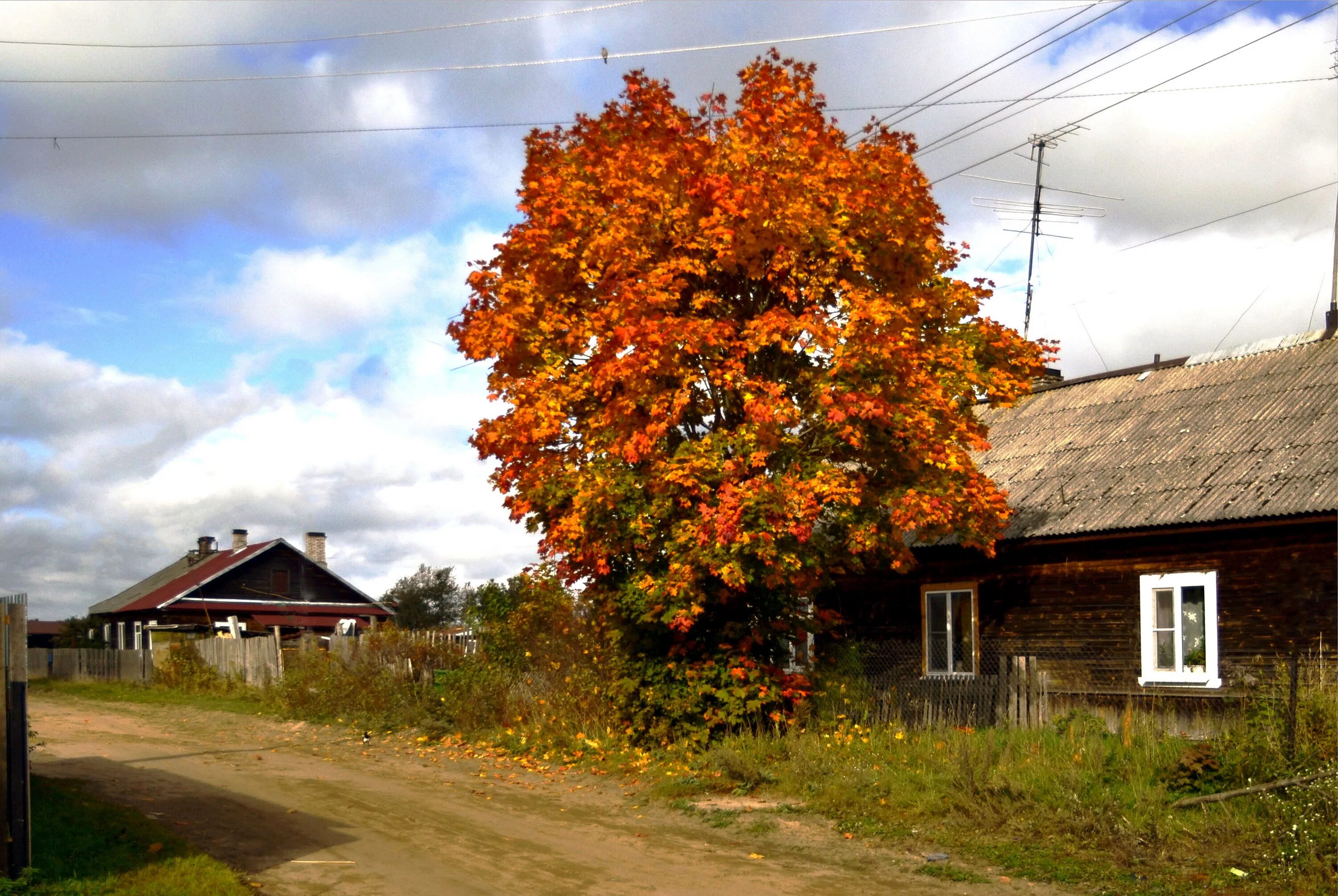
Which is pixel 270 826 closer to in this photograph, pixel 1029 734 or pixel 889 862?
pixel 889 862

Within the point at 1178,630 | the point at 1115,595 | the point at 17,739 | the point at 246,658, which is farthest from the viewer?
the point at 246,658

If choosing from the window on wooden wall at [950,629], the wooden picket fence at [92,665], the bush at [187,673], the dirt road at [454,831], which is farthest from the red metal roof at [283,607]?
the window on wooden wall at [950,629]

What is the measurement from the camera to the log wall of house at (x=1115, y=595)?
51.3ft

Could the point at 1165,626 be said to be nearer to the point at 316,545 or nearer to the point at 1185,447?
the point at 1185,447

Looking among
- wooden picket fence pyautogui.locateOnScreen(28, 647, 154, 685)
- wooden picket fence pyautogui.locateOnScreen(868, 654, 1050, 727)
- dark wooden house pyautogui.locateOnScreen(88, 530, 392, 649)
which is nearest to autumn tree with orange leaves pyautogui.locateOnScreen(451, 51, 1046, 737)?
wooden picket fence pyautogui.locateOnScreen(868, 654, 1050, 727)

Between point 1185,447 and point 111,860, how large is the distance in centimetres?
1566

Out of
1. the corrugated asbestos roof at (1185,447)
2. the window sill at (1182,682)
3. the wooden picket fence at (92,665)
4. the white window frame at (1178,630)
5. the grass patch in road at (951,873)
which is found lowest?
the wooden picket fence at (92,665)

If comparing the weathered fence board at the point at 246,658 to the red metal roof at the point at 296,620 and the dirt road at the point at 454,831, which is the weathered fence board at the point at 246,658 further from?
the red metal roof at the point at 296,620

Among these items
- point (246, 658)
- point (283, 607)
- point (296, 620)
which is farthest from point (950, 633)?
point (283, 607)

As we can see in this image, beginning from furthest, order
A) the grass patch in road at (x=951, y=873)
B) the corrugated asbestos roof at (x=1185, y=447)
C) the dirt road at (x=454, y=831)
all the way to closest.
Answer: the corrugated asbestos roof at (x=1185, y=447) → the grass patch in road at (x=951, y=873) → the dirt road at (x=454, y=831)

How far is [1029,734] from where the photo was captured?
15.0 meters

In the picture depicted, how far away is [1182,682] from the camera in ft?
54.7

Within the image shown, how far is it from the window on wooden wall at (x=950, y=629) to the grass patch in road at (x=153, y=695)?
1476 centimetres

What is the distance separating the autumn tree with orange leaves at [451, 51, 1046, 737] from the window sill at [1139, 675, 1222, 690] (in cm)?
295
